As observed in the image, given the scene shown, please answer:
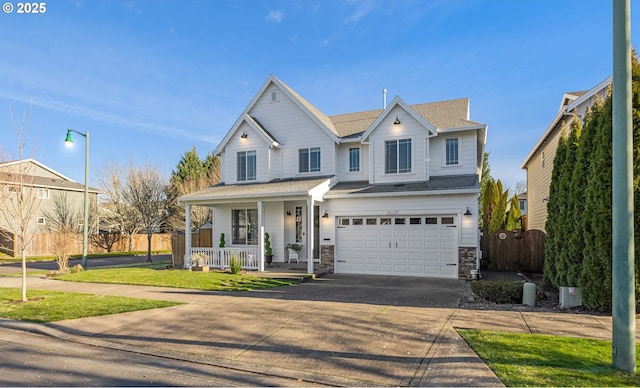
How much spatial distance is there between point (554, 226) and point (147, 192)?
25.0 metres

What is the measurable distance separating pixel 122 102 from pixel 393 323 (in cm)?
1961

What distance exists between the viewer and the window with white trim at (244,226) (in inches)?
675

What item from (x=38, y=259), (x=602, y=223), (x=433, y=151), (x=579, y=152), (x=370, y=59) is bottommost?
(x=38, y=259)

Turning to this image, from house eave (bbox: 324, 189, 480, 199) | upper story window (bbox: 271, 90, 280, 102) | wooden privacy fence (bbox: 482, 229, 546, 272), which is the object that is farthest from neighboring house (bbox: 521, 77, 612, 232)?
upper story window (bbox: 271, 90, 280, 102)

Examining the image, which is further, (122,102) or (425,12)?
(122,102)

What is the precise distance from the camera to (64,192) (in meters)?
30.7

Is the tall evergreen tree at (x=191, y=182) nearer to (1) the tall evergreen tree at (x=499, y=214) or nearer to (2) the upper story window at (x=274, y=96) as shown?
(2) the upper story window at (x=274, y=96)

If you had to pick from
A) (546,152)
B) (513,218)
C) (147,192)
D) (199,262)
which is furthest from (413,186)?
(147,192)

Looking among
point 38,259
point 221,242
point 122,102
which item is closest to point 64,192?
point 38,259

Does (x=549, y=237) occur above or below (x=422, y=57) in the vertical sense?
below

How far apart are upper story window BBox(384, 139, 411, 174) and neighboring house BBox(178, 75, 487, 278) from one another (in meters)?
0.04

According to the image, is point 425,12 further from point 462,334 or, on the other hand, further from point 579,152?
point 462,334

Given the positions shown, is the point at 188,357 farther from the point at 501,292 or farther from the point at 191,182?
the point at 191,182

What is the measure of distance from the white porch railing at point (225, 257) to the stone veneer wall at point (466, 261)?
818 centimetres
